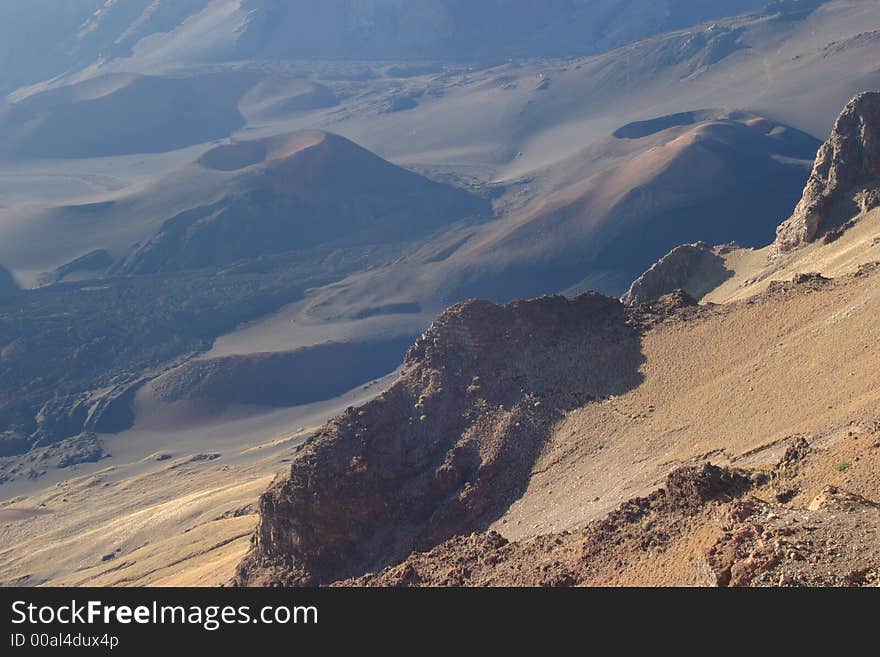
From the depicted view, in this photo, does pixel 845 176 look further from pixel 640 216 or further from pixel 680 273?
pixel 640 216

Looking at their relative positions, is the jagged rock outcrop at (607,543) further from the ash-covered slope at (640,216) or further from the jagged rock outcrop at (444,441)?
the ash-covered slope at (640,216)

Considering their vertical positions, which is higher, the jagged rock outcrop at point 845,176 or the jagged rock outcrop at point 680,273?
the jagged rock outcrop at point 845,176

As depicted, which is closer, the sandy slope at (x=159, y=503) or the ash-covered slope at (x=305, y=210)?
the sandy slope at (x=159, y=503)

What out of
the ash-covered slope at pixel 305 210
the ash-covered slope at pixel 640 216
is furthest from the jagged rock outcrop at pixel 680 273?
the ash-covered slope at pixel 305 210

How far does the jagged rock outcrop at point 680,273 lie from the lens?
4716cm

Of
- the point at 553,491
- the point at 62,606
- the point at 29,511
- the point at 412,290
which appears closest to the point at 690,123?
the point at 412,290

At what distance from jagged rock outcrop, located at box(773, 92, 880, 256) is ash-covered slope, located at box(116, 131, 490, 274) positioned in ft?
314

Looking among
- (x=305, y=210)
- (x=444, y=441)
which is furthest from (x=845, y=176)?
(x=305, y=210)

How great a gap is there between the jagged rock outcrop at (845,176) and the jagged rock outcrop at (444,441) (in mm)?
14353

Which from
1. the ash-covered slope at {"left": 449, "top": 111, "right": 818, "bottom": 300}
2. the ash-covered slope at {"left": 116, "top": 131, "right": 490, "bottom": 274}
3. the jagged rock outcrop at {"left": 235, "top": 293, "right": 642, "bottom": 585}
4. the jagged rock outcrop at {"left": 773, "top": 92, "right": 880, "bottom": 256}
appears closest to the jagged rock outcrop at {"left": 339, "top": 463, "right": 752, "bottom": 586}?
the jagged rock outcrop at {"left": 235, "top": 293, "right": 642, "bottom": 585}

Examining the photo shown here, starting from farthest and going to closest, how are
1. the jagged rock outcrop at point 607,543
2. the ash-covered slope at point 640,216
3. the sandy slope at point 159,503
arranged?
the ash-covered slope at point 640,216, the sandy slope at point 159,503, the jagged rock outcrop at point 607,543

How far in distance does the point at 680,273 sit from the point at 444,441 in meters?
22.3

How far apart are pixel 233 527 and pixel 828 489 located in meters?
34.0

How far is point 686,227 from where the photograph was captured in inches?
4358
